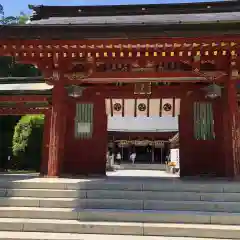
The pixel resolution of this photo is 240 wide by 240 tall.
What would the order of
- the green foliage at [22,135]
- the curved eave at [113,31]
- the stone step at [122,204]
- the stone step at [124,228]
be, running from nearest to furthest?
the stone step at [124,228] → the stone step at [122,204] → the curved eave at [113,31] → the green foliage at [22,135]

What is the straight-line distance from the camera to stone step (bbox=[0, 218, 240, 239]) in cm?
554

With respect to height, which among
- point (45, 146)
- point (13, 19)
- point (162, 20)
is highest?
point (13, 19)

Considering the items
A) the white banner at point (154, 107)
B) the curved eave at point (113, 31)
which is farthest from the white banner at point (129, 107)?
the curved eave at point (113, 31)

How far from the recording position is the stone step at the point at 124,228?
554 centimetres

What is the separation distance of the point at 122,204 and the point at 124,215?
1.82 feet

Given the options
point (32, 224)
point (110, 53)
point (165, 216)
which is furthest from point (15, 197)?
point (110, 53)

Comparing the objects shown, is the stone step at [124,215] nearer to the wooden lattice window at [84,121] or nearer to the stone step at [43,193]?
the stone step at [43,193]

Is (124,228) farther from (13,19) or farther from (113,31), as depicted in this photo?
(13,19)

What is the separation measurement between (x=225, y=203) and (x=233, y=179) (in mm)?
2173

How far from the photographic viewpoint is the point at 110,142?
28.5 meters

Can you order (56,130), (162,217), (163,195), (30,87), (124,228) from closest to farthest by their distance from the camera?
(124,228) < (162,217) < (163,195) < (56,130) < (30,87)

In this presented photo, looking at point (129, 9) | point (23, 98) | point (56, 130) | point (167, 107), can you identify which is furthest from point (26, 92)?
point (129, 9)

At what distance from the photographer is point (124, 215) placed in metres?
6.11

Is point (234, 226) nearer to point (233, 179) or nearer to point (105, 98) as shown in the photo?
point (233, 179)
